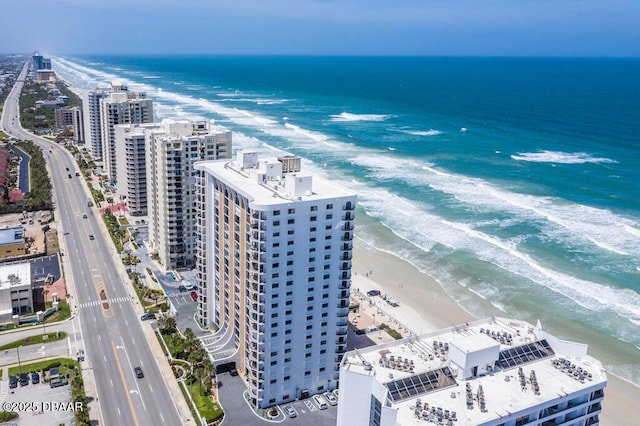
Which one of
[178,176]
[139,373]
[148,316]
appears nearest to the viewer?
[139,373]

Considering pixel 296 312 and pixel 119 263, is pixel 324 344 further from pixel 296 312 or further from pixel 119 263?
pixel 119 263

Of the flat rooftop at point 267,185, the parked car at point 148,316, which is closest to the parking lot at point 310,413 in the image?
the flat rooftop at point 267,185

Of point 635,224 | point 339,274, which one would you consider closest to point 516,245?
point 635,224

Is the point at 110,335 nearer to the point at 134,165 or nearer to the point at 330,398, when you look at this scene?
the point at 330,398

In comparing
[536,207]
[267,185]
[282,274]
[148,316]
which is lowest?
[148,316]

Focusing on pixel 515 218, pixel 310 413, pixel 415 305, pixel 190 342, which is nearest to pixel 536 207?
pixel 515 218

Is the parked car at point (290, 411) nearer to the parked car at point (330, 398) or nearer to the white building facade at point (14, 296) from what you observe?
the parked car at point (330, 398)

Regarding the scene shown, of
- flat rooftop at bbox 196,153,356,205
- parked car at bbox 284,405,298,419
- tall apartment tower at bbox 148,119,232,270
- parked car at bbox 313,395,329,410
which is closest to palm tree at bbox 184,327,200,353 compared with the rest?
parked car at bbox 284,405,298,419

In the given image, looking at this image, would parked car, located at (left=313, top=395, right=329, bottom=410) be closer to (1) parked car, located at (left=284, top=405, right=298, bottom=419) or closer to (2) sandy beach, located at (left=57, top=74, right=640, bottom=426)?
(1) parked car, located at (left=284, top=405, right=298, bottom=419)
